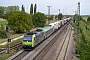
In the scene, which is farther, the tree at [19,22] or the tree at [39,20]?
the tree at [39,20]

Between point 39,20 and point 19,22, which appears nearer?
point 19,22

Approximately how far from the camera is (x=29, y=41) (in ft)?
107

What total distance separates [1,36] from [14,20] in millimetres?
12085

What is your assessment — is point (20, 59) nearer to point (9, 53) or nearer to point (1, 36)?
point (9, 53)

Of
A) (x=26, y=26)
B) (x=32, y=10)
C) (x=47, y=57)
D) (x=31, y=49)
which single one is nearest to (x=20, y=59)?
(x=47, y=57)

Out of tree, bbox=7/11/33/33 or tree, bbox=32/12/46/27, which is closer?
tree, bbox=7/11/33/33

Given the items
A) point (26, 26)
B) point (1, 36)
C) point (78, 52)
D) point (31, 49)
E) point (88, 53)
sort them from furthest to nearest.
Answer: point (26, 26) → point (1, 36) → point (31, 49) → point (78, 52) → point (88, 53)

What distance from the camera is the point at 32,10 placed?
118 m

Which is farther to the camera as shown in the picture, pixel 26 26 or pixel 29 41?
pixel 26 26

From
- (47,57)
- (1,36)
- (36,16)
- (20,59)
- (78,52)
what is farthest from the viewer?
(36,16)

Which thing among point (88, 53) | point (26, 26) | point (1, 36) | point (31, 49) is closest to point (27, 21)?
point (26, 26)

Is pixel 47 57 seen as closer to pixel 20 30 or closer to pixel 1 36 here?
pixel 1 36

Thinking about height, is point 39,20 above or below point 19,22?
below

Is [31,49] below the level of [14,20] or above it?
below
